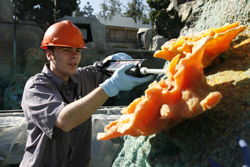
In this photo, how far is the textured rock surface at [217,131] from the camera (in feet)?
3.35

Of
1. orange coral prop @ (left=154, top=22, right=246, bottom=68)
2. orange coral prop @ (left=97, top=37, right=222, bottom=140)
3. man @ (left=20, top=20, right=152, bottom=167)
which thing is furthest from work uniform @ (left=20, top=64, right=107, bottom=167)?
orange coral prop @ (left=154, top=22, right=246, bottom=68)

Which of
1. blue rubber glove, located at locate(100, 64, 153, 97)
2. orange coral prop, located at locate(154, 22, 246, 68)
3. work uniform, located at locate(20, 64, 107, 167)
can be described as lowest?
work uniform, located at locate(20, 64, 107, 167)

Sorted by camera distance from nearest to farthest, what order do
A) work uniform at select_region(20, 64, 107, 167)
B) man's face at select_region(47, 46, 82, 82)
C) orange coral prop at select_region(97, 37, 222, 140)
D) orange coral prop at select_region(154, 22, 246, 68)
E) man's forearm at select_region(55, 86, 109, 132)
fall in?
orange coral prop at select_region(97, 37, 222, 140)
orange coral prop at select_region(154, 22, 246, 68)
man's forearm at select_region(55, 86, 109, 132)
work uniform at select_region(20, 64, 107, 167)
man's face at select_region(47, 46, 82, 82)

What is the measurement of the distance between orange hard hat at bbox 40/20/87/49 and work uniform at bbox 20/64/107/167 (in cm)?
27

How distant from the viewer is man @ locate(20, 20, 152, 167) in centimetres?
150

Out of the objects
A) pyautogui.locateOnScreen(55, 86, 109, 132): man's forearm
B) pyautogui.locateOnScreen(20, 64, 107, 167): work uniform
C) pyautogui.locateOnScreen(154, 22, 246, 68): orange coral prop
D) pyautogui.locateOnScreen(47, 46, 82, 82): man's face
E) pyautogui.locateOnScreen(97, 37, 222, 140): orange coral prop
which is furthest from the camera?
pyautogui.locateOnScreen(47, 46, 82, 82): man's face

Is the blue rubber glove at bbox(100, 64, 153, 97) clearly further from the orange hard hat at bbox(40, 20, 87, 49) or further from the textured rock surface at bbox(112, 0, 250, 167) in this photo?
the orange hard hat at bbox(40, 20, 87, 49)

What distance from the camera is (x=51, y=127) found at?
153cm

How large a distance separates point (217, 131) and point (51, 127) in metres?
1.06

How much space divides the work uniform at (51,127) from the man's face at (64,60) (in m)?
0.08

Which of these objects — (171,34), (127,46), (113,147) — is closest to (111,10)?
(127,46)

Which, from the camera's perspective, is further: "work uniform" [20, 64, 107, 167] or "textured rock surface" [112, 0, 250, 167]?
"work uniform" [20, 64, 107, 167]

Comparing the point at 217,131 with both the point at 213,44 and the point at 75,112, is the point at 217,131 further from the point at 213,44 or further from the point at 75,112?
the point at 75,112

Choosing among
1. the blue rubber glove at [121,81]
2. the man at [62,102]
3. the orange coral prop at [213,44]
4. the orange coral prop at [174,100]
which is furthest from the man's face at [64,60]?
the orange coral prop at [174,100]
